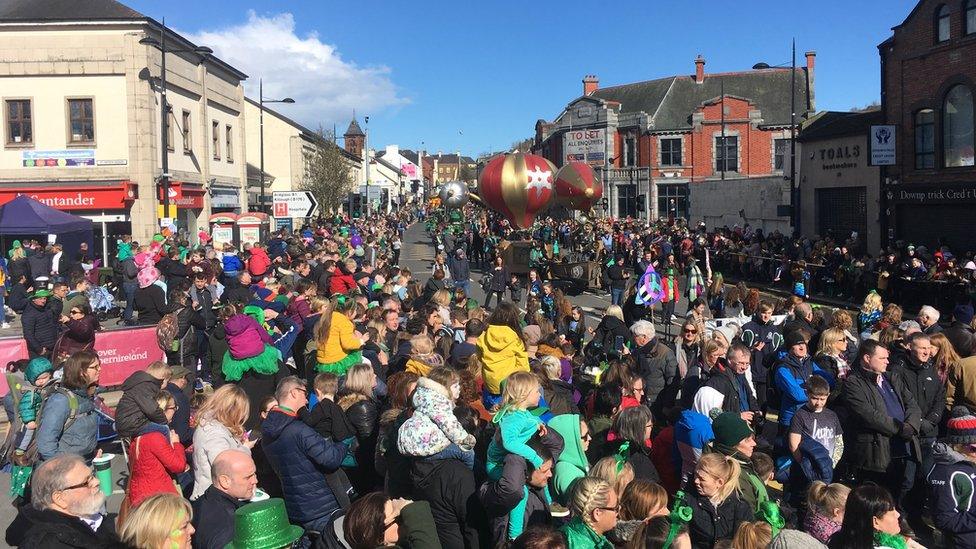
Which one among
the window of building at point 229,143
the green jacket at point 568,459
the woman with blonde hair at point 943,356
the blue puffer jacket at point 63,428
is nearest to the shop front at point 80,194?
the window of building at point 229,143

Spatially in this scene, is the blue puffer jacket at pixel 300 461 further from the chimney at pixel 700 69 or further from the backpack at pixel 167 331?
the chimney at pixel 700 69

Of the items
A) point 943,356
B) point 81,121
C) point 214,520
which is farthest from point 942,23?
point 81,121

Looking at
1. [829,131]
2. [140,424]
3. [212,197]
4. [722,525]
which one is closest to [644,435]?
[722,525]

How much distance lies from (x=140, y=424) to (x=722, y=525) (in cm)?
424

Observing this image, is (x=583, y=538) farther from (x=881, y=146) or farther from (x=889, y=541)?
(x=881, y=146)

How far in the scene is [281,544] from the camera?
12.4 feet

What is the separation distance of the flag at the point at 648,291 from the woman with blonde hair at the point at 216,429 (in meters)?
9.20

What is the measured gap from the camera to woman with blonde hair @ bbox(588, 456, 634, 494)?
177 inches

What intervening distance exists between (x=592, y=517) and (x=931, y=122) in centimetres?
2595

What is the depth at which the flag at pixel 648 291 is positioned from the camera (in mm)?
13672

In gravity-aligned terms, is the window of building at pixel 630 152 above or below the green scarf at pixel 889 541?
above

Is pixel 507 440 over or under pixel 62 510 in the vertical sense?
over

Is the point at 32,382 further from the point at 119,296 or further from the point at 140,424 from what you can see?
the point at 119,296

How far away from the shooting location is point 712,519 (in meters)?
4.48
